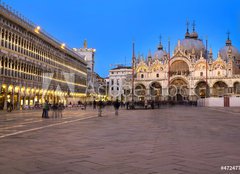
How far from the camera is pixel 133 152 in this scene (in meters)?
7.70

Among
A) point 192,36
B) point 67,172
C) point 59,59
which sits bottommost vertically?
point 67,172

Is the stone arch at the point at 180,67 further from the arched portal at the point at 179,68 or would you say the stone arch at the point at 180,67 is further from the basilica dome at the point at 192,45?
the basilica dome at the point at 192,45

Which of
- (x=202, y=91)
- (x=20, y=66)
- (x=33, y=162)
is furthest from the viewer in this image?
(x=202, y=91)

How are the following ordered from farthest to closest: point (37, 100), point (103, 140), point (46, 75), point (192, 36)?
point (192, 36) → point (46, 75) → point (37, 100) → point (103, 140)

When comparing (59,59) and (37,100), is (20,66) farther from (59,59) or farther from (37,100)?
(59,59)

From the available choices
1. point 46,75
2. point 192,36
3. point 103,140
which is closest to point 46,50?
point 46,75

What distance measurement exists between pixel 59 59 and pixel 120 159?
59991 mm

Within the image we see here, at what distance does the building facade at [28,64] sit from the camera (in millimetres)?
40188

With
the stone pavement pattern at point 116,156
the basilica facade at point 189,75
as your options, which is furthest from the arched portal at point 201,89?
the stone pavement pattern at point 116,156

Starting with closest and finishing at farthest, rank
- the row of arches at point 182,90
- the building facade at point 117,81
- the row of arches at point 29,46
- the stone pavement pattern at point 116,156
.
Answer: the stone pavement pattern at point 116,156, the row of arches at point 29,46, the row of arches at point 182,90, the building facade at point 117,81

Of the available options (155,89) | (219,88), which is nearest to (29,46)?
(155,89)

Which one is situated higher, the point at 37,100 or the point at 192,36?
the point at 192,36

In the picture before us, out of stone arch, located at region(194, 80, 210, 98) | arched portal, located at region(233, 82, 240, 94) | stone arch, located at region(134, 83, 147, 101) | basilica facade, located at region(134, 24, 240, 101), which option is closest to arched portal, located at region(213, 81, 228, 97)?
basilica facade, located at region(134, 24, 240, 101)

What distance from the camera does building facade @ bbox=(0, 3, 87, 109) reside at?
4019 cm
